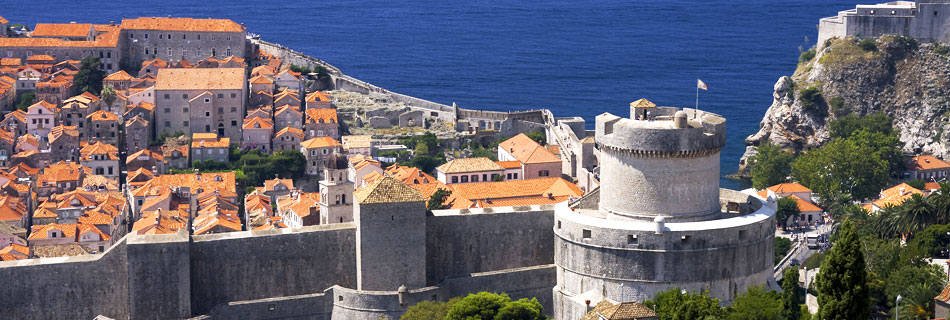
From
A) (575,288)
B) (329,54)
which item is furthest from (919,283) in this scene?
(329,54)

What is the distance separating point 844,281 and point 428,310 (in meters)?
14.5

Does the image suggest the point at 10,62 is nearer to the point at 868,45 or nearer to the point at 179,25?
the point at 179,25

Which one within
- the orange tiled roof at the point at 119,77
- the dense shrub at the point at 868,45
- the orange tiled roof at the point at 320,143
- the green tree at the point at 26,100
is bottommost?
the orange tiled roof at the point at 320,143

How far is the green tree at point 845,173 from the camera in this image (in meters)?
96.5

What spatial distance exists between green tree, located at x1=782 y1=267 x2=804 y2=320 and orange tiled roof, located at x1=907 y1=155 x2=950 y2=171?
52450 millimetres

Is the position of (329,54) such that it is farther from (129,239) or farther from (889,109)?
(129,239)

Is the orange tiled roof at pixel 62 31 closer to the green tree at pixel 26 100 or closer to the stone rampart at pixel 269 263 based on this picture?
the green tree at pixel 26 100

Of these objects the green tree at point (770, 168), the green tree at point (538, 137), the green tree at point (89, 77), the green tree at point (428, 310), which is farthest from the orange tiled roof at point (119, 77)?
the green tree at point (428, 310)

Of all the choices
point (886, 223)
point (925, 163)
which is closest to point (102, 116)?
point (925, 163)

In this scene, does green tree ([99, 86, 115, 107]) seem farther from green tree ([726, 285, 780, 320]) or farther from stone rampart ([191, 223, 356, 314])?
green tree ([726, 285, 780, 320])

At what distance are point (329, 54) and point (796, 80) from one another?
263 feet

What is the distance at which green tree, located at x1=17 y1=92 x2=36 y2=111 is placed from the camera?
120200 mm

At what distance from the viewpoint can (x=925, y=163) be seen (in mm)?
106062

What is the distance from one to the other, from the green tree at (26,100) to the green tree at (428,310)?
245ft
